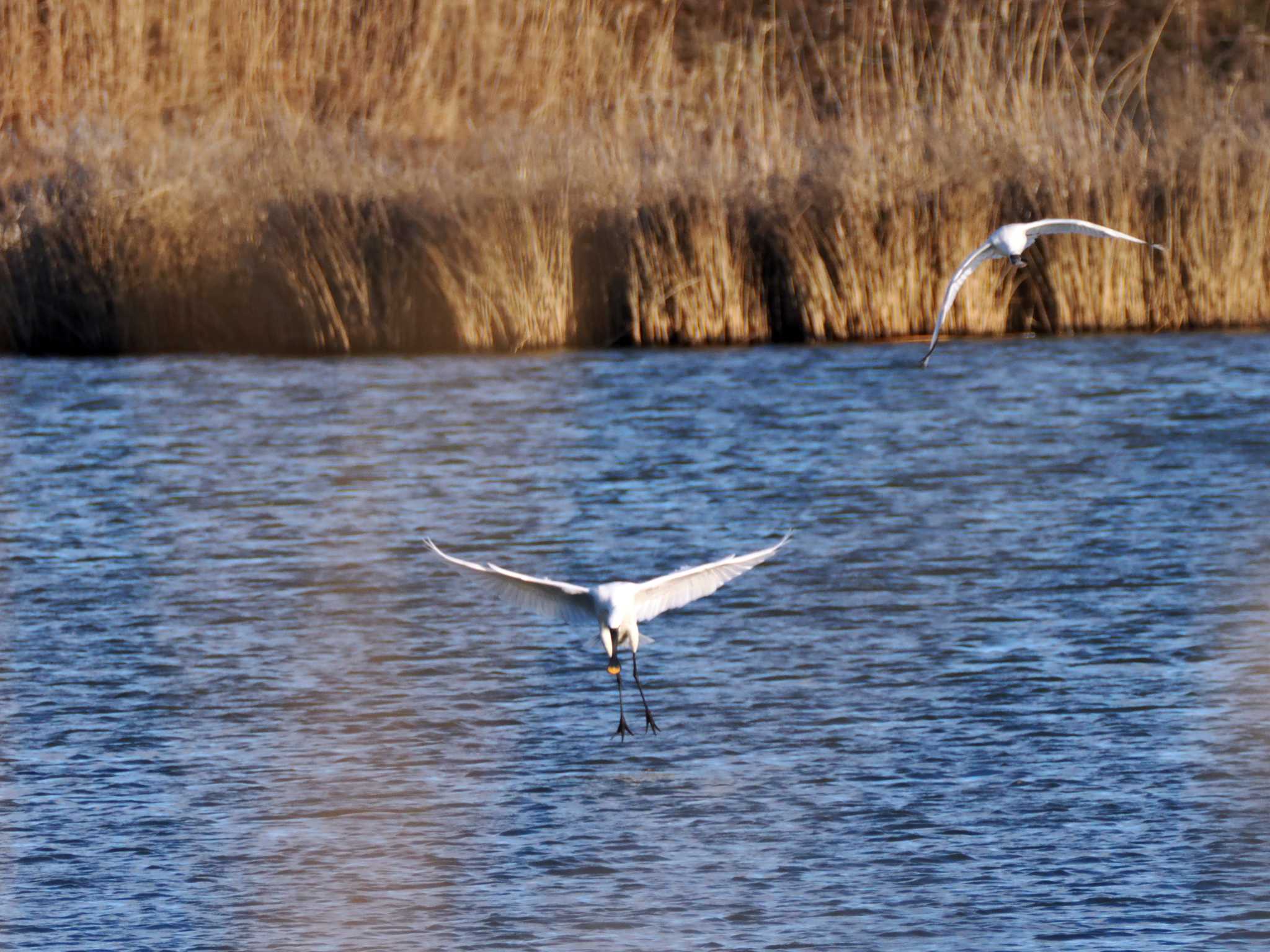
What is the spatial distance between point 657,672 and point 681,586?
5.43ft

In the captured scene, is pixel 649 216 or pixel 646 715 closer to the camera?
pixel 646 715

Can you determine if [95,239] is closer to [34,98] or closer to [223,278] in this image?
[223,278]

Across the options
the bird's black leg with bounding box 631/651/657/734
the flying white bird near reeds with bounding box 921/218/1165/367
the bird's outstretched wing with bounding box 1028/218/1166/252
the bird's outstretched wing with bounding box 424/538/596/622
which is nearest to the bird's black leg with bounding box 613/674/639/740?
the bird's black leg with bounding box 631/651/657/734

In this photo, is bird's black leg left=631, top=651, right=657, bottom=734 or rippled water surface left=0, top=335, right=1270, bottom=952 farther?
bird's black leg left=631, top=651, right=657, bottom=734

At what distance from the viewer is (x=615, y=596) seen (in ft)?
19.1

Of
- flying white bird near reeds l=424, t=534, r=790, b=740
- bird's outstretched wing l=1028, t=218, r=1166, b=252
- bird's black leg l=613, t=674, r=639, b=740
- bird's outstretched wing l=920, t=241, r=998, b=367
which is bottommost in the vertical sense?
bird's black leg l=613, t=674, r=639, b=740

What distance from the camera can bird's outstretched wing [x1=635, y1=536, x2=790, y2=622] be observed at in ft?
18.4

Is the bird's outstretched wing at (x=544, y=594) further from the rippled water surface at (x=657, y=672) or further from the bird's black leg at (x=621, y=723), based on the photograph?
the rippled water surface at (x=657, y=672)

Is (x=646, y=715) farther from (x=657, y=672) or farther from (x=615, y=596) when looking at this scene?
(x=615, y=596)

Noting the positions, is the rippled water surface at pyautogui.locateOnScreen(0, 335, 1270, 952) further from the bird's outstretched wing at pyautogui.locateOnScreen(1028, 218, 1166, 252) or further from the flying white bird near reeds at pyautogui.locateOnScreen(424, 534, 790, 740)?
the bird's outstretched wing at pyautogui.locateOnScreen(1028, 218, 1166, 252)

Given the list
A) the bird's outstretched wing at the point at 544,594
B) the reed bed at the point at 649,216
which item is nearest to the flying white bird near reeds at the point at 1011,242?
the bird's outstretched wing at the point at 544,594

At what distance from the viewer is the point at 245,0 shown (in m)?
16.8

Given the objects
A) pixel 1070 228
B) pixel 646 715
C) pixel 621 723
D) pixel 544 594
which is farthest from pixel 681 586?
pixel 1070 228

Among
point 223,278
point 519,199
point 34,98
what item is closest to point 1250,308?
point 519,199
